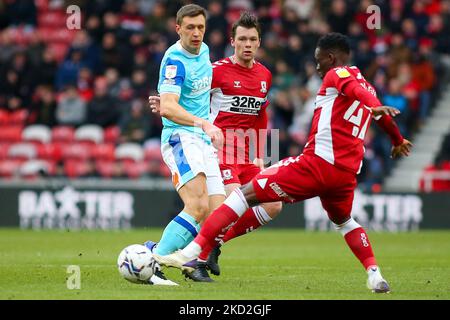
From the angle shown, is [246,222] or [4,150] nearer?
[246,222]

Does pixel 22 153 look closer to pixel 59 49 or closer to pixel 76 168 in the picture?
pixel 76 168

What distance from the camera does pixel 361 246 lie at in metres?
9.35

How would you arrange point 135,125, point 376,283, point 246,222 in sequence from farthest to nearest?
point 135,125 < point 246,222 < point 376,283

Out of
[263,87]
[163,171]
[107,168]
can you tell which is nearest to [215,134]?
[263,87]

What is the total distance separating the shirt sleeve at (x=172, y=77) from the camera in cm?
956

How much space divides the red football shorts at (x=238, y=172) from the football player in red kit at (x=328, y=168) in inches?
60.6

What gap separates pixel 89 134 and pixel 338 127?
520 inches

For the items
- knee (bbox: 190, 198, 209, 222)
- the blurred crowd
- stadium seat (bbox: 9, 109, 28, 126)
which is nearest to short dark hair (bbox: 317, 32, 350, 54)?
knee (bbox: 190, 198, 209, 222)

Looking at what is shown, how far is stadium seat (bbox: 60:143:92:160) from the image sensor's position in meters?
21.5

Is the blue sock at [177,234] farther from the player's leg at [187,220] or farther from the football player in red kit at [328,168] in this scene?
the football player in red kit at [328,168]

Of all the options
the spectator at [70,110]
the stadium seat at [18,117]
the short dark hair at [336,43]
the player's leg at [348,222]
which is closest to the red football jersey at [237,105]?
the short dark hair at [336,43]
